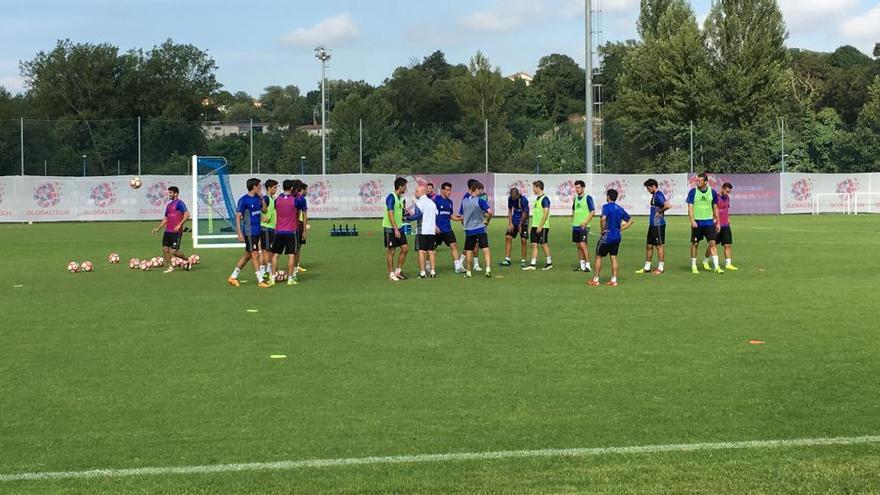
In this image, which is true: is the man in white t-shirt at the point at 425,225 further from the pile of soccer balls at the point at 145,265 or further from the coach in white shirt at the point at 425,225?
the pile of soccer balls at the point at 145,265

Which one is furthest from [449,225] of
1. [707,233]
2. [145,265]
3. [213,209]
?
[213,209]

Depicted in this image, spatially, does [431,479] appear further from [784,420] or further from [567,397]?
[784,420]

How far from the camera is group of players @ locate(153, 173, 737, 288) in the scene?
16.3 meters

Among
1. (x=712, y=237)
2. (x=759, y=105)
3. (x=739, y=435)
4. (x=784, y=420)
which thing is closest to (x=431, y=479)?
(x=739, y=435)

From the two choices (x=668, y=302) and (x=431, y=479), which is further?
(x=668, y=302)

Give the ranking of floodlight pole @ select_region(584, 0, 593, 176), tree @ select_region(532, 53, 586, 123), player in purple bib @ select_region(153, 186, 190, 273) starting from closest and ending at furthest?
player in purple bib @ select_region(153, 186, 190, 273) → floodlight pole @ select_region(584, 0, 593, 176) → tree @ select_region(532, 53, 586, 123)

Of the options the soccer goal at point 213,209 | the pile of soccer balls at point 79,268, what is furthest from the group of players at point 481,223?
the soccer goal at point 213,209

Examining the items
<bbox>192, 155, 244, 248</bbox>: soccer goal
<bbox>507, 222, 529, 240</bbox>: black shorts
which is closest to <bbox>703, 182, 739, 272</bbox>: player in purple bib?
<bbox>507, 222, 529, 240</bbox>: black shorts

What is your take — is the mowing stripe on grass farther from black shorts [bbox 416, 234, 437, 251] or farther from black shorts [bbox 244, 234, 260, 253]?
black shorts [bbox 416, 234, 437, 251]

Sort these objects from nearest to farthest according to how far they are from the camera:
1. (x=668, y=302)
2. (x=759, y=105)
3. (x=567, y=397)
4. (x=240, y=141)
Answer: (x=567, y=397)
(x=668, y=302)
(x=240, y=141)
(x=759, y=105)

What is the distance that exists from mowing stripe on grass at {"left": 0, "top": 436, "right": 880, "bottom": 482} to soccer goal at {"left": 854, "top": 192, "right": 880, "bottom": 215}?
150 feet

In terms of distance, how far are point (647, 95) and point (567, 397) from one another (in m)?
56.9

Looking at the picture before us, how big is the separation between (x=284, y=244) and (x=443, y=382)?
903 cm

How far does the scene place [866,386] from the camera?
24.5 ft
